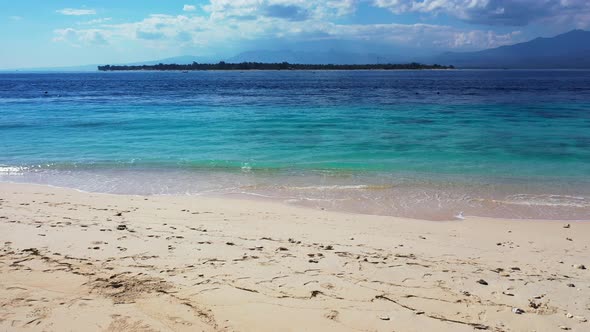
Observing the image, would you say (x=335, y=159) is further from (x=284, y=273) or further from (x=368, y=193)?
(x=284, y=273)

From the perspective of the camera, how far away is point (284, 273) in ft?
18.3

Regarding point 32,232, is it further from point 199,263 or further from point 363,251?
point 363,251

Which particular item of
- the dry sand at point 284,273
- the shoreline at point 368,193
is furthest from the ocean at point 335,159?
Answer: the dry sand at point 284,273

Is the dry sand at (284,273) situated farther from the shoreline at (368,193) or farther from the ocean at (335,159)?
the ocean at (335,159)

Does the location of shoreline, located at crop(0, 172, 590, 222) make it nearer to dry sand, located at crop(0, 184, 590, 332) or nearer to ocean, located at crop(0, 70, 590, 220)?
ocean, located at crop(0, 70, 590, 220)

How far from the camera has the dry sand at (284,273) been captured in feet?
14.8

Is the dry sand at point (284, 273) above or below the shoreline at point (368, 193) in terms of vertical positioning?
above

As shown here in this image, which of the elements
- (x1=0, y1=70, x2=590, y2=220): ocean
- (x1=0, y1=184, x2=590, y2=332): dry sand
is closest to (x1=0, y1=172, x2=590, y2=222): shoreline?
(x1=0, y1=70, x2=590, y2=220): ocean

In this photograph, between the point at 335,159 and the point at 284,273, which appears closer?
the point at 284,273

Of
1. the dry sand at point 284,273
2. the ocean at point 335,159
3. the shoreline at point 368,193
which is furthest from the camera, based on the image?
the ocean at point 335,159

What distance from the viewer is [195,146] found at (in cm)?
1889

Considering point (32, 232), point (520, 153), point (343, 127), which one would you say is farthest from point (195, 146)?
point (520, 153)

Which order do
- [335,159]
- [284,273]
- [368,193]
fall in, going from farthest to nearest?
[335,159] < [368,193] < [284,273]

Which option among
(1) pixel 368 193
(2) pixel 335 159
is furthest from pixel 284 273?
(2) pixel 335 159
